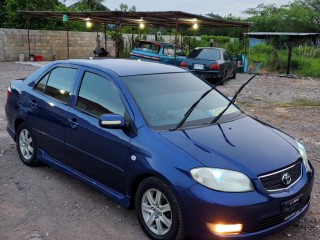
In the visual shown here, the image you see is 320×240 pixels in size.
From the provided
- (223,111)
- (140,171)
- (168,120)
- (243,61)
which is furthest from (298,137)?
(243,61)

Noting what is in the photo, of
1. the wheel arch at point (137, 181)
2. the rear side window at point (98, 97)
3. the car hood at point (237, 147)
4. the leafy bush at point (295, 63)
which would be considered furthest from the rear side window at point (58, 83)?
the leafy bush at point (295, 63)

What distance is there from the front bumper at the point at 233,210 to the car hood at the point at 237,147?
0.20 meters

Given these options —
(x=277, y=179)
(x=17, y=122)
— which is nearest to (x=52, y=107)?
(x=17, y=122)

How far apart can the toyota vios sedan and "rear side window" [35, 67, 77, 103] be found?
0.6 inches

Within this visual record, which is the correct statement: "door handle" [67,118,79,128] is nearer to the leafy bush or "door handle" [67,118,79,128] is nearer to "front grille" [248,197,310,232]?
"front grille" [248,197,310,232]

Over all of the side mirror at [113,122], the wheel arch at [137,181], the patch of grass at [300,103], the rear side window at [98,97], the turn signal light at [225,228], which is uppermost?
the rear side window at [98,97]

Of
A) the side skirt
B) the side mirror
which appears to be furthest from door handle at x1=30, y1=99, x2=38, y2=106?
the side mirror

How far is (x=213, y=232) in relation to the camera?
2.93m

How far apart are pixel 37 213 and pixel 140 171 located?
1288 mm

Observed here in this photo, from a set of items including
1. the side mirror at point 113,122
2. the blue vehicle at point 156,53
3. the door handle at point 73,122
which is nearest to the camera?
the side mirror at point 113,122

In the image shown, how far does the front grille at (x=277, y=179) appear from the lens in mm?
3018

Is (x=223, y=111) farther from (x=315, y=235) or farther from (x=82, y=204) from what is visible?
(x=82, y=204)

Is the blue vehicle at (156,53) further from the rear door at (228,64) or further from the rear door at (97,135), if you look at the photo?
the rear door at (97,135)

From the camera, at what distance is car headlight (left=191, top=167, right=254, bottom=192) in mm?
2928
